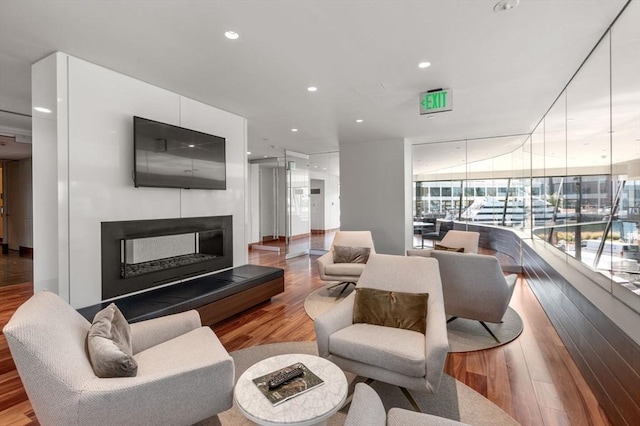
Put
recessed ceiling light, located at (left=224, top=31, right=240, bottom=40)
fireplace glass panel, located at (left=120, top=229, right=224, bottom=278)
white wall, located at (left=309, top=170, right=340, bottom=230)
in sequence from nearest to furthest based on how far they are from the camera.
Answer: recessed ceiling light, located at (left=224, top=31, right=240, bottom=40)
fireplace glass panel, located at (left=120, top=229, right=224, bottom=278)
white wall, located at (left=309, top=170, right=340, bottom=230)

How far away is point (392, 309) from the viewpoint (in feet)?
8.14

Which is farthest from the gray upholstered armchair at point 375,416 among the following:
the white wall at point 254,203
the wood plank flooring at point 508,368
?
the white wall at point 254,203

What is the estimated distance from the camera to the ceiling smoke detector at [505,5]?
2105 millimetres

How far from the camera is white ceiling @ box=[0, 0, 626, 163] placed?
2207 millimetres

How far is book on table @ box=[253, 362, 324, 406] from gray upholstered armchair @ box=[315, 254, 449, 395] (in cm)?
48

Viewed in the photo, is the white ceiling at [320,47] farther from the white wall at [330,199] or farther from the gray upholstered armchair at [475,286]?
the white wall at [330,199]

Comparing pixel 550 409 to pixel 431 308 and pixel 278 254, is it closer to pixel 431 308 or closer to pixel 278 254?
pixel 431 308

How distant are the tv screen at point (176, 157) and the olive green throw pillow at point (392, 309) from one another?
2.56 metres

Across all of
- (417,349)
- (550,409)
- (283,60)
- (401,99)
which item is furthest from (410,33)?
(550,409)

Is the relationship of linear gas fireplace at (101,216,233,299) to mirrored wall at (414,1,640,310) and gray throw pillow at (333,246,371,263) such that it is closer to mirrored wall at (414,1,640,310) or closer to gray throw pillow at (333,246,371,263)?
gray throw pillow at (333,246,371,263)

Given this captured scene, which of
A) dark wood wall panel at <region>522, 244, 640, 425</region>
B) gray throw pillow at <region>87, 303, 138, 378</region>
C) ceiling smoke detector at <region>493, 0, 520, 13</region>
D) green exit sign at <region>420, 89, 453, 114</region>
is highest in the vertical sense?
ceiling smoke detector at <region>493, 0, 520, 13</region>

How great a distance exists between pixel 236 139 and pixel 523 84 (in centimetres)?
382

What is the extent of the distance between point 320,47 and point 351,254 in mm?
3064

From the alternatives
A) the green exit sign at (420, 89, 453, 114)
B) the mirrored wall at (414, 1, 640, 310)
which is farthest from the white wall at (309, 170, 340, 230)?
the green exit sign at (420, 89, 453, 114)
